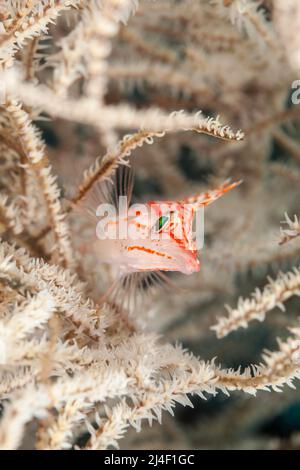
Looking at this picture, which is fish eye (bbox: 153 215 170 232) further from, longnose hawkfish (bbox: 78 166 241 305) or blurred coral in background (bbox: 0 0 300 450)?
blurred coral in background (bbox: 0 0 300 450)

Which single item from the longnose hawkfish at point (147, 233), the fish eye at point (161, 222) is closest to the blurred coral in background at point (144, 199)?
the longnose hawkfish at point (147, 233)

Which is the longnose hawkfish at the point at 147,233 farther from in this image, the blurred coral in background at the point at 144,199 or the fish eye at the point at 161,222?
the blurred coral in background at the point at 144,199

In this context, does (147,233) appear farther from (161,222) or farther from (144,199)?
(144,199)

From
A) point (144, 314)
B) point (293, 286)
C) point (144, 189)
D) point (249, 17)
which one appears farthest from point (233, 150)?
point (293, 286)

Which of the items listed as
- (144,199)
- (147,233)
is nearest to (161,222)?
(147,233)

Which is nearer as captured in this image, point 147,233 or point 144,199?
point 147,233
